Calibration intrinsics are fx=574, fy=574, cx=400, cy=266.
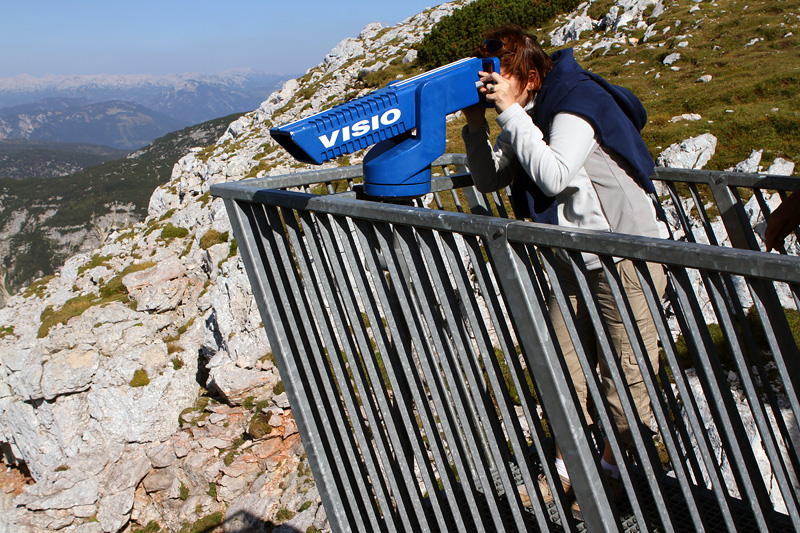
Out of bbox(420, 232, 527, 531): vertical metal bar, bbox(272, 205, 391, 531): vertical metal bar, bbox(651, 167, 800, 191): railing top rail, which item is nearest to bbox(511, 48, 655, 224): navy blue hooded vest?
bbox(651, 167, 800, 191): railing top rail

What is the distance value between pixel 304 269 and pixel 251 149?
20112mm

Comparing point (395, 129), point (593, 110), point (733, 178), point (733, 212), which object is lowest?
point (733, 212)

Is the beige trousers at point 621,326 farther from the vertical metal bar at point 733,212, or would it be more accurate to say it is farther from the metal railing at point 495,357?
the vertical metal bar at point 733,212

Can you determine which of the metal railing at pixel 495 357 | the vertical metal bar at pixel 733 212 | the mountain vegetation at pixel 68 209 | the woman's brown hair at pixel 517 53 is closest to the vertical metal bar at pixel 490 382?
the metal railing at pixel 495 357

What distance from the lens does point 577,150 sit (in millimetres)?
2049

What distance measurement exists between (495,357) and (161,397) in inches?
509

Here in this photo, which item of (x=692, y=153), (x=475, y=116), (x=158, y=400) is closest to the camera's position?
(x=475, y=116)

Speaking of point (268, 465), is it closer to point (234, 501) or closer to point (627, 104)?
point (234, 501)

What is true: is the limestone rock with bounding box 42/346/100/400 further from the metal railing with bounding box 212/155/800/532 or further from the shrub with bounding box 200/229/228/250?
the metal railing with bounding box 212/155/800/532

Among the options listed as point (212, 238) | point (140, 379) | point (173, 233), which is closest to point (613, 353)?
point (140, 379)

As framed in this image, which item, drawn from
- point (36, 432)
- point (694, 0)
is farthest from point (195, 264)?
point (694, 0)

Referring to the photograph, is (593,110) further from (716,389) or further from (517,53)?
(716,389)

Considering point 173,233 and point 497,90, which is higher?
point 497,90

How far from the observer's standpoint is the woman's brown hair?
230 cm
